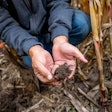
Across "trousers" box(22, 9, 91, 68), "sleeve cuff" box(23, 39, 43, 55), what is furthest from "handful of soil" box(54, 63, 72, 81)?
"trousers" box(22, 9, 91, 68)

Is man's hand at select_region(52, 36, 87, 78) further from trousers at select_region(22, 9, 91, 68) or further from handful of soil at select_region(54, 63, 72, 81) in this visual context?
trousers at select_region(22, 9, 91, 68)


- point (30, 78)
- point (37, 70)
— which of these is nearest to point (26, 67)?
point (30, 78)

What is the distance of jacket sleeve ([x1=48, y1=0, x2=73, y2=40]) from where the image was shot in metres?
1.47

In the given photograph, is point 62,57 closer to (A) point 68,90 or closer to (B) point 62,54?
(B) point 62,54

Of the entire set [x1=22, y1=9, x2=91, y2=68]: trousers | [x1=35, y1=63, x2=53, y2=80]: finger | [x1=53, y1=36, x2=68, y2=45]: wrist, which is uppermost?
[x1=53, y1=36, x2=68, y2=45]: wrist

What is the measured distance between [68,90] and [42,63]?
1.71 ft

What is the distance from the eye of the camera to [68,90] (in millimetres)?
1825

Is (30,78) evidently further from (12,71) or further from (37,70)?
(37,70)

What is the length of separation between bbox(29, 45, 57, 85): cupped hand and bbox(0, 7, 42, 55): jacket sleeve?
0.14ft

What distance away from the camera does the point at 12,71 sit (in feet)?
6.43

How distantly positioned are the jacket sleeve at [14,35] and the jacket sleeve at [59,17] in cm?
9

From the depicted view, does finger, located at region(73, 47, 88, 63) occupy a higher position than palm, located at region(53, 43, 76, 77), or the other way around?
finger, located at region(73, 47, 88, 63)

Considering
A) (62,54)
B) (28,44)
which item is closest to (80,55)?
(62,54)

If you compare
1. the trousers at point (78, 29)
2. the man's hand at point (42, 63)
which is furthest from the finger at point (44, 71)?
the trousers at point (78, 29)
